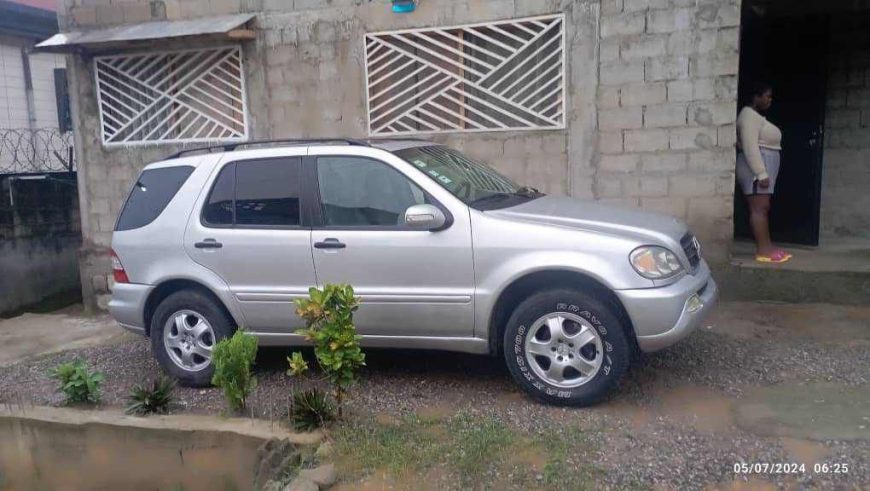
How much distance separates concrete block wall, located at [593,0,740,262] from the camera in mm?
6891

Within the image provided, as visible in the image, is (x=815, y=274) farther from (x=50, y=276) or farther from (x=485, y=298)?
(x=50, y=276)

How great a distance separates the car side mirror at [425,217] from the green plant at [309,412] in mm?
1240

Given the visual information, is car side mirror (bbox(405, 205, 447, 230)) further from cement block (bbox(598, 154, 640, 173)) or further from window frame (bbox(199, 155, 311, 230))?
cement block (bbox(598, 154, 640, 173))

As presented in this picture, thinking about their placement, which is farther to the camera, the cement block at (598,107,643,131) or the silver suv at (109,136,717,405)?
the cement block at (598,107,643,131)

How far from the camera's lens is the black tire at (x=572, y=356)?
452cm

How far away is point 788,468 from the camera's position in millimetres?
3795

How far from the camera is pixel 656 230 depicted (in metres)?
4.70

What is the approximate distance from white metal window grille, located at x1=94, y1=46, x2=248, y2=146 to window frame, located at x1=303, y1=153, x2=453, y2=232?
11.4 feet

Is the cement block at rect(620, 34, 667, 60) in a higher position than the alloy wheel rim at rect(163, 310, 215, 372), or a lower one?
higher

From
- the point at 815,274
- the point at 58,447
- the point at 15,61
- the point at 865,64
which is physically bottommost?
the point at 58,447

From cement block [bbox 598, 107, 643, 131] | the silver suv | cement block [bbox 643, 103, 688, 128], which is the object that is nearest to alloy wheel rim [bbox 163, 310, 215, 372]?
the silver suv

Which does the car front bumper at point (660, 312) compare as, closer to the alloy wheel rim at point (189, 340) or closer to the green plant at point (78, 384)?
the alloy wheel rim at point (189, 340)

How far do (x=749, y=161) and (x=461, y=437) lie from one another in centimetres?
442

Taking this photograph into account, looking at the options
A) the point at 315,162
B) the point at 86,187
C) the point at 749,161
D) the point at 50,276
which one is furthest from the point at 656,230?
the point at 50,276
